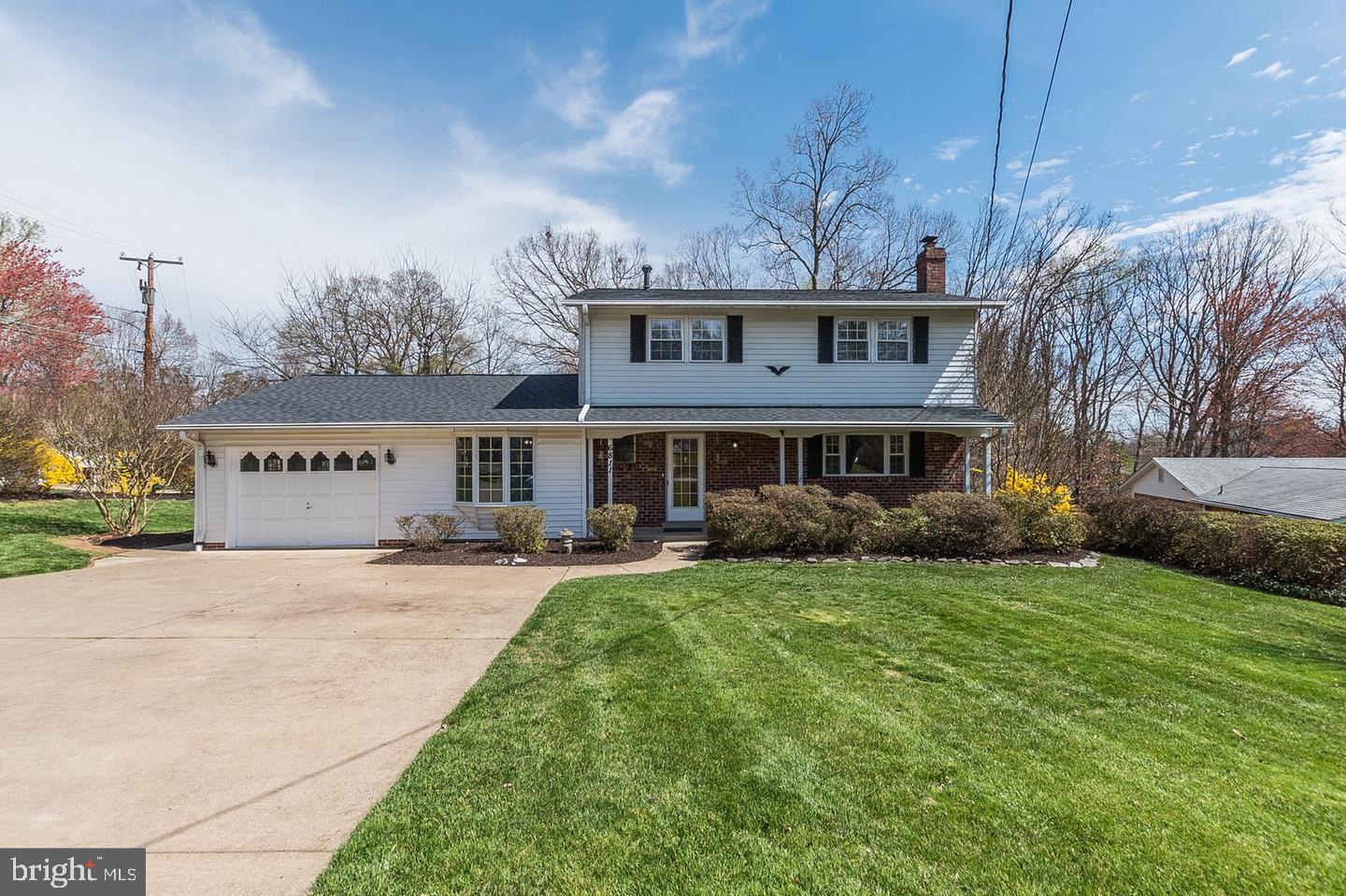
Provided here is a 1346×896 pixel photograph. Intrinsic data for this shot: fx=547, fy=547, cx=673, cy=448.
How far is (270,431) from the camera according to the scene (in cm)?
1138

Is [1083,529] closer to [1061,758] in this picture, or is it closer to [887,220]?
[1061,758]

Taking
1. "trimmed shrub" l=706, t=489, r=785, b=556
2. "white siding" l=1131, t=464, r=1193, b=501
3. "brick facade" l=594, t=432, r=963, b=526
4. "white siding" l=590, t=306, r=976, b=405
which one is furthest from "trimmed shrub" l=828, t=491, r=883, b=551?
Result: "white siding" l=1131, t=464, r=1193, b=501

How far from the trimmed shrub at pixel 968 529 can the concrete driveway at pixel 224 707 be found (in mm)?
6955

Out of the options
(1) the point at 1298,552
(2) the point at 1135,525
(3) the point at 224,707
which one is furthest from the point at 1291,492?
(3) the point at 224,707

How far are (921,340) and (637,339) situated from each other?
6.91 meters

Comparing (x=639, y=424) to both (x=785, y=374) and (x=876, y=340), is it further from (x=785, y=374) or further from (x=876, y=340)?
(x=876, y=340)

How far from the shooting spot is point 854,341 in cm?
1343

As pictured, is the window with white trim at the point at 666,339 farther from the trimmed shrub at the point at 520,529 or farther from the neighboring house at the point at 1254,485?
the neighboring house at the point at 1254,485

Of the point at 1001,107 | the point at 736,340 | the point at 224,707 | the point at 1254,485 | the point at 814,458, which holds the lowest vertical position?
the point at 224,707

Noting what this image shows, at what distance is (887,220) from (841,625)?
22.4 metres

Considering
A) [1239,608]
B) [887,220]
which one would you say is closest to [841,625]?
[1239,608]

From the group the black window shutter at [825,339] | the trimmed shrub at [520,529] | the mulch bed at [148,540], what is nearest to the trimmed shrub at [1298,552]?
the black window shutter at [825,339]

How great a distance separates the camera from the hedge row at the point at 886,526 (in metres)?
9.87

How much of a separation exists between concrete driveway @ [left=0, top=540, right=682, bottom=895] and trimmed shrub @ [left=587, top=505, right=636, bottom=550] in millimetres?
2508
